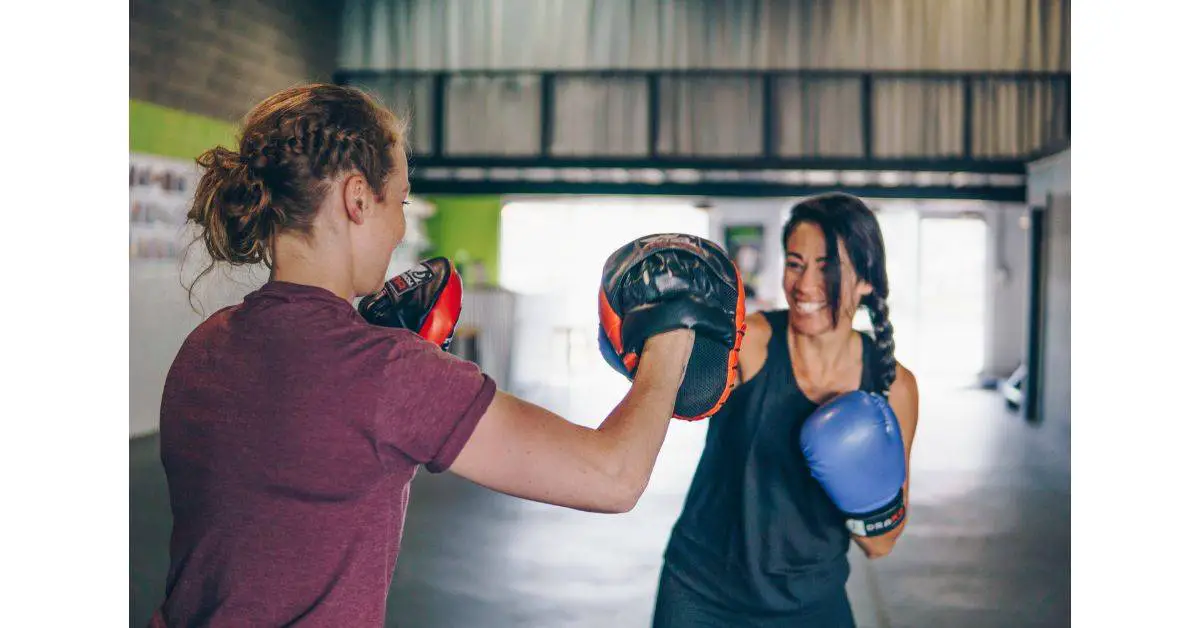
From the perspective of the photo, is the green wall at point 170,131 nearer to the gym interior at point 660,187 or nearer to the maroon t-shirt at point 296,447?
the gym interior at point 660,187

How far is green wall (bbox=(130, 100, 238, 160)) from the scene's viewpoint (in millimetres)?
5910

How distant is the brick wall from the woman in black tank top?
4.05 metres

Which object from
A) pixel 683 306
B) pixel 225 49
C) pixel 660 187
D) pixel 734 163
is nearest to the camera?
pixel 683 306

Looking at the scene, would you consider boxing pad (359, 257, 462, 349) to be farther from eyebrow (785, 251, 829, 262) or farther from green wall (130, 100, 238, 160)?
green wall (130, 100, 238, 160)

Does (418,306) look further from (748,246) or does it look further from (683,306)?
(748,246)

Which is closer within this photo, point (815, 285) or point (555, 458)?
point (555, 458)

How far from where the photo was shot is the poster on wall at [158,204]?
19.4ft

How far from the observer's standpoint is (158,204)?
6141 millimetres

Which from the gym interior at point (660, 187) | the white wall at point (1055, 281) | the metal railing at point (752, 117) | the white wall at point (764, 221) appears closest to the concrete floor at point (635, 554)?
the gym interior at point (660, 187)

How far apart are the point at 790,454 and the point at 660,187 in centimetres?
657

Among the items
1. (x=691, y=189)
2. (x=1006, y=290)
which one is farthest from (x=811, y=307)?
(x=1006, y=290)

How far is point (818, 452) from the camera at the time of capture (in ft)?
5.41

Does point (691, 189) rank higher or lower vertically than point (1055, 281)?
higher
